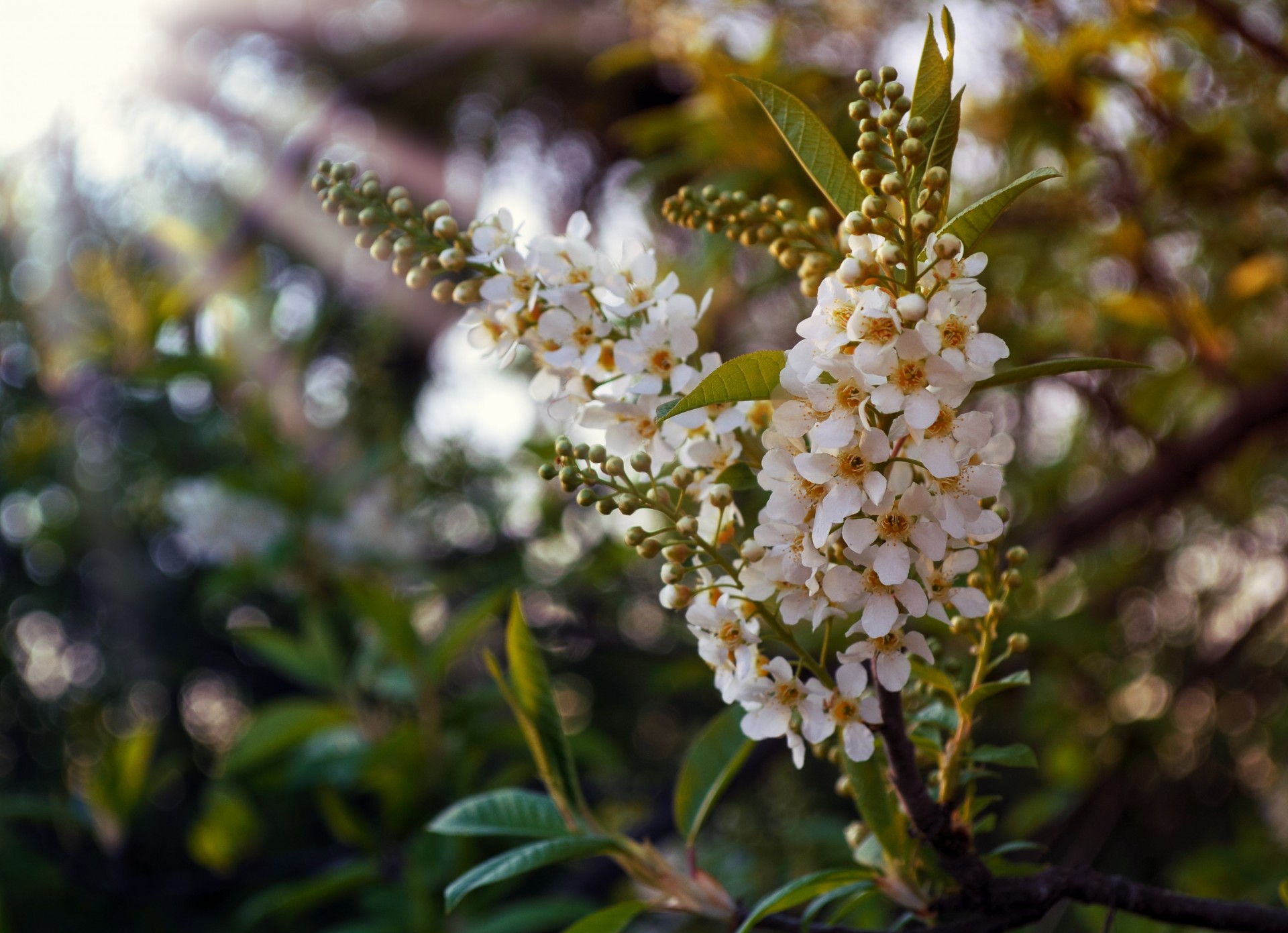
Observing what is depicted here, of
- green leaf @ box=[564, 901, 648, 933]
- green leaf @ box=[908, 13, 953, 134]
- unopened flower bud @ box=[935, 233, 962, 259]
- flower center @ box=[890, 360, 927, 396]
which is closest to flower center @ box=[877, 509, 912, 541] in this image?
flower center @ box=[890, 360, 927, 396]

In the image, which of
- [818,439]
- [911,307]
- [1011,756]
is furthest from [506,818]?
[911,307]

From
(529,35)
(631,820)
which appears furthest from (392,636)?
(529,35)

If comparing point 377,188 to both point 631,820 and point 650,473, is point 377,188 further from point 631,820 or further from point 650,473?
point 631,820

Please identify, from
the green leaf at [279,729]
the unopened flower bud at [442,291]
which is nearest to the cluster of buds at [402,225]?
the unopened flower bud at [442,291]

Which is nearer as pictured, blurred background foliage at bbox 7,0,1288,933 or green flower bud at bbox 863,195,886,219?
green flower bud at bbox 863,195,886,219

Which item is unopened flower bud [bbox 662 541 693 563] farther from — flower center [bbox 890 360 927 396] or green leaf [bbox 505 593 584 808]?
green leaf [bbox 505 593 584 808]

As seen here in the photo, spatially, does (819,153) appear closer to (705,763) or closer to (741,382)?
(741,382)

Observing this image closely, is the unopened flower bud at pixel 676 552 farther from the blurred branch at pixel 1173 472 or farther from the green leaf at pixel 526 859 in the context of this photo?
the blurred branch at pixel 1173 472
